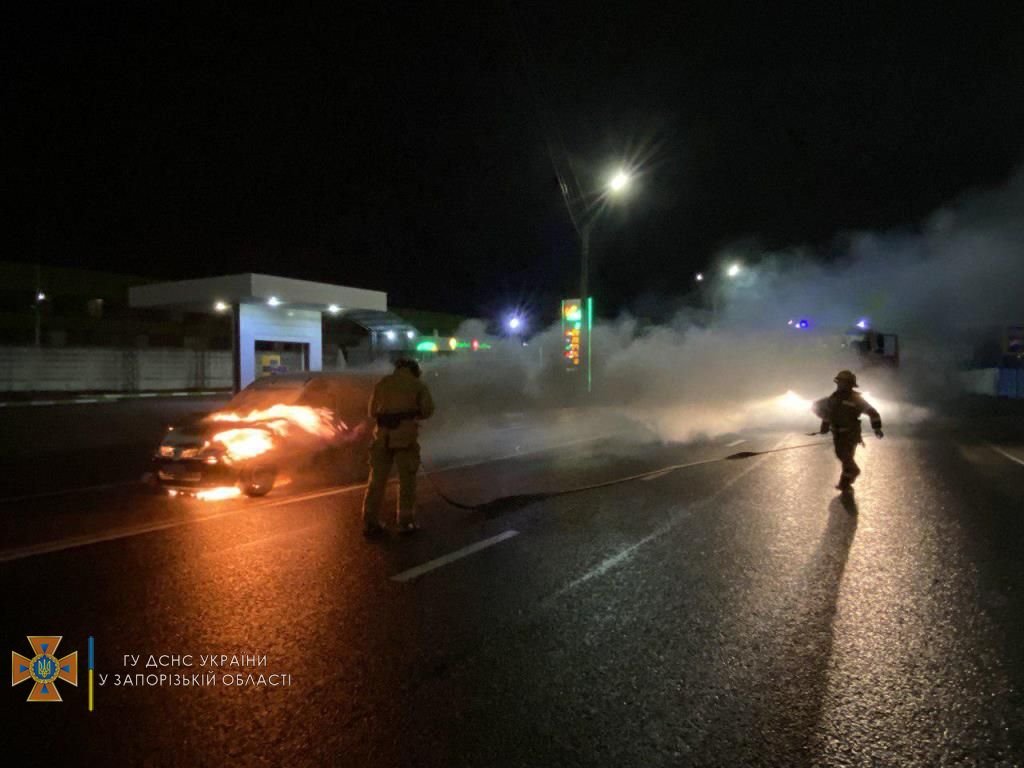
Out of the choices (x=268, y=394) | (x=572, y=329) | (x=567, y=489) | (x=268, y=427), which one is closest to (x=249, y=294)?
(x=572, y=329)

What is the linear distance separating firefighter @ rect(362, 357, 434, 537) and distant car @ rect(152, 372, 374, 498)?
2324 mm

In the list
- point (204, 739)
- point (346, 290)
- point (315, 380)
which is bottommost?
point (204, 739)

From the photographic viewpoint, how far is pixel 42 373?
1236 inches

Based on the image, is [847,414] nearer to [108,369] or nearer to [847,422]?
[847,422]

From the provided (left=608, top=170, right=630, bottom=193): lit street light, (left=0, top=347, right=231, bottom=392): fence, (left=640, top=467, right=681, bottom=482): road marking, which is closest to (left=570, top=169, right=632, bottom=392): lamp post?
(left=608, top=170, right=630, bottom=193): lit street light

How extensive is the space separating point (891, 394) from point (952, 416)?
418 inches

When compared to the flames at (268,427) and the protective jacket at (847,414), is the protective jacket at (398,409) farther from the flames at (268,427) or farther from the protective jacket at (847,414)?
the protective jacket at (847,414)

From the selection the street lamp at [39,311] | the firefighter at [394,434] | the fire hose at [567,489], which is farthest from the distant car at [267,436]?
the street lamp at [39,311]

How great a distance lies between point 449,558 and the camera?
19.3ft

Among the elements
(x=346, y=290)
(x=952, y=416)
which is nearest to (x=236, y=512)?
(x=346, y=290)

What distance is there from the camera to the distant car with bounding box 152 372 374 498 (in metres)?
8.16

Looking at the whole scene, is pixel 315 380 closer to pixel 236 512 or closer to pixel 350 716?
pixel 236 512

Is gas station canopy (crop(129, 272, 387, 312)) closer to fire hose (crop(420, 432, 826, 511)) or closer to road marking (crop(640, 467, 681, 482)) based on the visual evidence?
fire hose (crop(420, 432, 826, 511))

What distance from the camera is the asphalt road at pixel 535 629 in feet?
10.2
